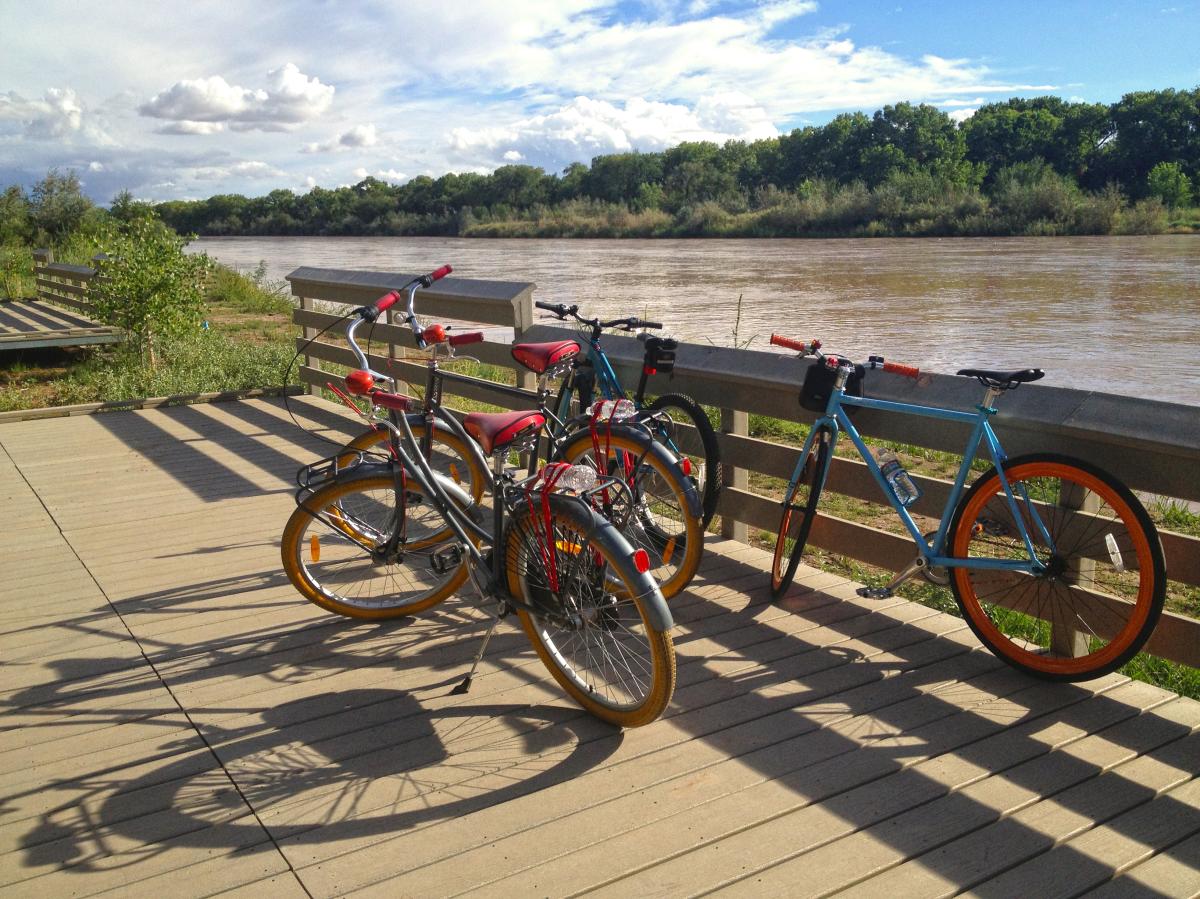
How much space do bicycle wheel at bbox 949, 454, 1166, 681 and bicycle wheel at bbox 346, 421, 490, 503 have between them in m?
1.73

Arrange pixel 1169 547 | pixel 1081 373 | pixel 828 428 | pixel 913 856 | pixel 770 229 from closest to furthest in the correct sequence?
1. pixel 913 856
2. pixel 1169 547
3. pixel 828 428
4. pixel 1081 373
5. pixel 770 229

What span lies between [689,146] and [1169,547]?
63.7 metres

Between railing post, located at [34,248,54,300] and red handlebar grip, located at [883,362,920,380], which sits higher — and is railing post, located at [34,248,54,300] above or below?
above

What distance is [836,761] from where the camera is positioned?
9.46ft

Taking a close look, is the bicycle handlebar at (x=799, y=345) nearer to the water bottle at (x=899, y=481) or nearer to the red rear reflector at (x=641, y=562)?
the water bottle at (x=899, y=481)

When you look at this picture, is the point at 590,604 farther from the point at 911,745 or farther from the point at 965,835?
the point at 965,835

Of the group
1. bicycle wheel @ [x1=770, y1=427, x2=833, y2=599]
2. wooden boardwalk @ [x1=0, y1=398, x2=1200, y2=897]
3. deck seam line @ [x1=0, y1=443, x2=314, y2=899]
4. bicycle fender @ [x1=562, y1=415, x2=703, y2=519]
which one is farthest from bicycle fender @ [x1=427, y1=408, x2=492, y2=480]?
deck seam line @ [x1=0, y1=443, x2=314, y2=899]

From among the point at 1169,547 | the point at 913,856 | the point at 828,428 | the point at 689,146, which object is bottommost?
the point at 913,856

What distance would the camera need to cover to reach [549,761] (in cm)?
292

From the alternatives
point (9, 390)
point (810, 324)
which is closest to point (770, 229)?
point (810, 324)

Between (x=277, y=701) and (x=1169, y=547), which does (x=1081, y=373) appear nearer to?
(x=1169, y=547)

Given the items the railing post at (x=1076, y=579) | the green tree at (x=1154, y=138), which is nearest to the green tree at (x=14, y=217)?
the railing post at (x=1076, y=579)

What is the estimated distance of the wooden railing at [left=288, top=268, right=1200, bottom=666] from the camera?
308 cm

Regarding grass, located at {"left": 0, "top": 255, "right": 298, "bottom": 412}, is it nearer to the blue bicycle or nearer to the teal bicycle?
the blue bicycle
